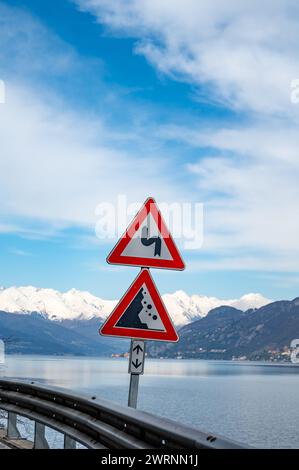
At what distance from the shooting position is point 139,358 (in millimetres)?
7602

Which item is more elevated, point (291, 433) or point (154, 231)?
point (154, 231)

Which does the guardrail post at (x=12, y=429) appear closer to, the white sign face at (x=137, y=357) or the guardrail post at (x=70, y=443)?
the guardrail post at (x=70, y=443)

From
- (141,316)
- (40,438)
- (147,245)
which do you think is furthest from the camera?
(40,438)

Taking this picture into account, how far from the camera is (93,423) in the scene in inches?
276

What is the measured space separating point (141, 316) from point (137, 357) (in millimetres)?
473

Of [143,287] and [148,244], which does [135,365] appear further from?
[148,244]

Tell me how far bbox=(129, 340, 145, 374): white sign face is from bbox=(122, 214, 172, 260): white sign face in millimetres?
1007

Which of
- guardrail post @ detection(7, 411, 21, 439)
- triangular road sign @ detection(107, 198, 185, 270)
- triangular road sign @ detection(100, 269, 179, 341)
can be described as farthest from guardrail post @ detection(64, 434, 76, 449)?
guardrail post @ detection(7, 411, 21, 439)

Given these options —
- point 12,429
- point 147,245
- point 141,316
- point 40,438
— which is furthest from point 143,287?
point 12,429

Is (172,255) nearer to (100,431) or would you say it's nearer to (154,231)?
(154,231)

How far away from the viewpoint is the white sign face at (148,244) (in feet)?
25.9
